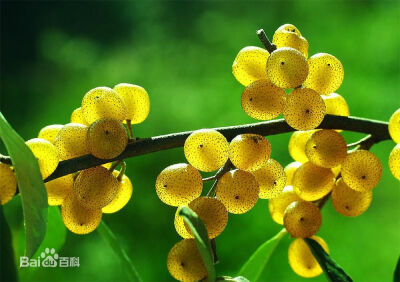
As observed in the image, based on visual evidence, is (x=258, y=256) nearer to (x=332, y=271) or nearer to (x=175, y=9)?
(x=332, y=271)

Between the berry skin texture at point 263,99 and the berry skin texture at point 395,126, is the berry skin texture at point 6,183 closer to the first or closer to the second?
the berry skin texture at point 263,99

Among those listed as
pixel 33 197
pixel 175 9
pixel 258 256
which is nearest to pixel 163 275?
pixel 258 256

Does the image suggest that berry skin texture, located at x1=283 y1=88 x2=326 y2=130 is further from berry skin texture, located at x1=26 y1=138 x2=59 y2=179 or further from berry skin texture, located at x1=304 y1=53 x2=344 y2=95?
berry skin texture, located at x1=26 y1=138 x2=59 y2=179

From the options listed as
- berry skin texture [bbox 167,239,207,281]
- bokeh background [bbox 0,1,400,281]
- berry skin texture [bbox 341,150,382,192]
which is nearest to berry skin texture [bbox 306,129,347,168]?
berry skin texture [bbox 341,150,382,192]

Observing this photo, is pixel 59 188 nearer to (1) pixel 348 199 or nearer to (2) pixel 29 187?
(2) pixel 29 187

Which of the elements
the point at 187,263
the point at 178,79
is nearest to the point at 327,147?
the point at 187,263

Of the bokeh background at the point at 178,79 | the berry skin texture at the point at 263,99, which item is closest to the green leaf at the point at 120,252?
the berry skin texture at the point at 263,99
